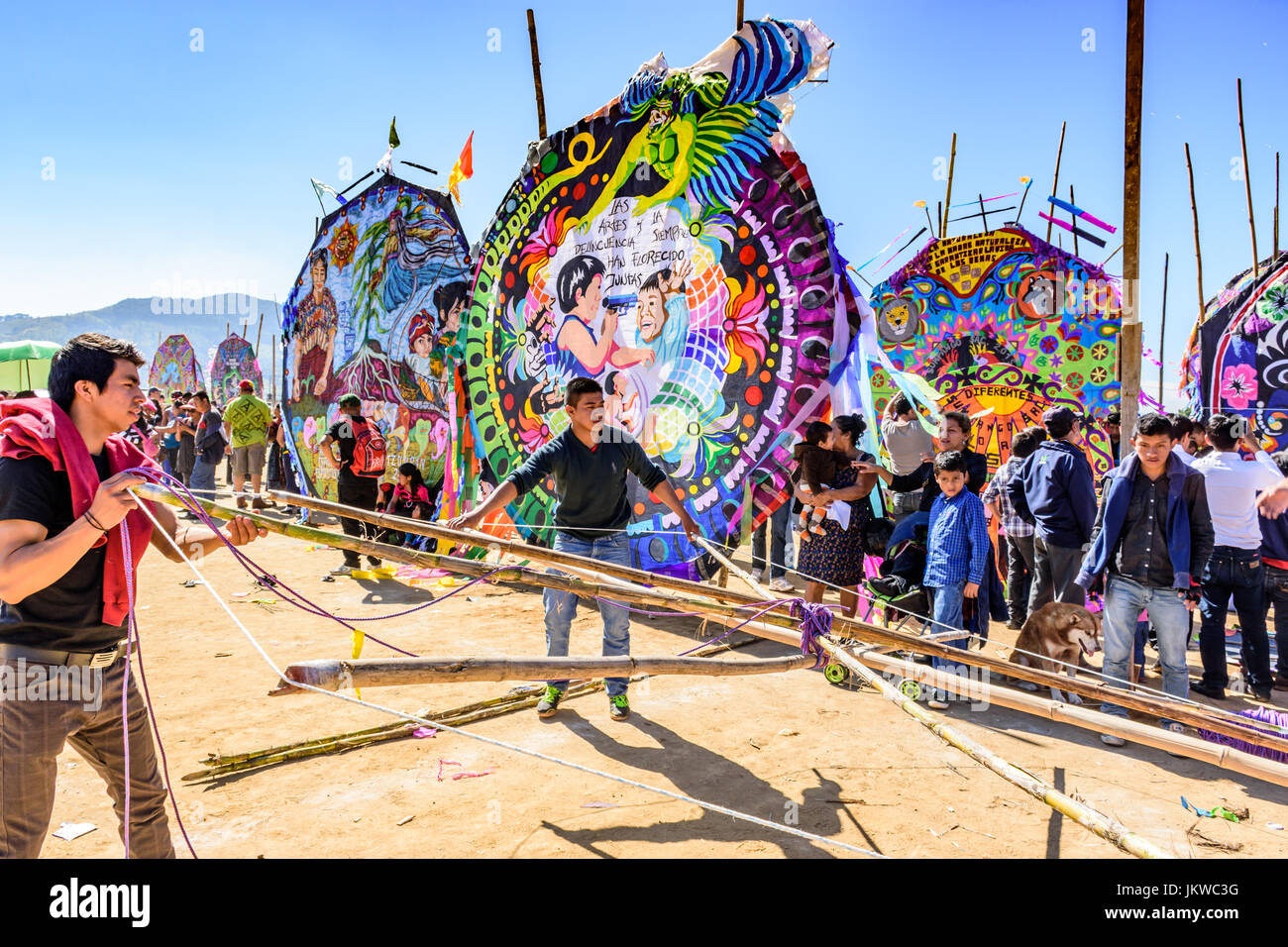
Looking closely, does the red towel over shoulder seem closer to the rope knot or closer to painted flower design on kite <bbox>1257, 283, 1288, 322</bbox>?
the rope knot

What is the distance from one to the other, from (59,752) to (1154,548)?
5.33 meters

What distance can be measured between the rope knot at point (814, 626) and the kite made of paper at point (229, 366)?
94.9ft

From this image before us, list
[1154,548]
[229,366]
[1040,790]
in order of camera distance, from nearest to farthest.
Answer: [1040,790]
[1154,548]
[229,366]

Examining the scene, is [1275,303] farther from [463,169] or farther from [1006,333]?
[463,169]

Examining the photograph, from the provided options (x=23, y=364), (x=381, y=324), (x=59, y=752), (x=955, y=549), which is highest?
(x=381, y=324)

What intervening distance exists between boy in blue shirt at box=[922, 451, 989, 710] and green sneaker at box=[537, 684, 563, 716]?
251 centimetres

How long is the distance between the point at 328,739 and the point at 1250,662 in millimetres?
6218

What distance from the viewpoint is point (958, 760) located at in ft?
14.2

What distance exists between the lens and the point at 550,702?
495 centimetres

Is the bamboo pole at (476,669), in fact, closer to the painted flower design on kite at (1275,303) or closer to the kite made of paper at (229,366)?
the painted flower design on kite at (1275,303)

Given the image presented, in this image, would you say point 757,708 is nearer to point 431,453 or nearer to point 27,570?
point 27,570

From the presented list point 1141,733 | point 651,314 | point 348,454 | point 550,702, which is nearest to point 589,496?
point 550,702

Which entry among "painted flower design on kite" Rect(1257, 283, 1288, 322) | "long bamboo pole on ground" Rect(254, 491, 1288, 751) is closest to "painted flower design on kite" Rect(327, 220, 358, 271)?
"long bamboo pole on ground" Rect(254, 491, 1288, 751)

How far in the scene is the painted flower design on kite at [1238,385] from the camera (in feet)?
30.2
